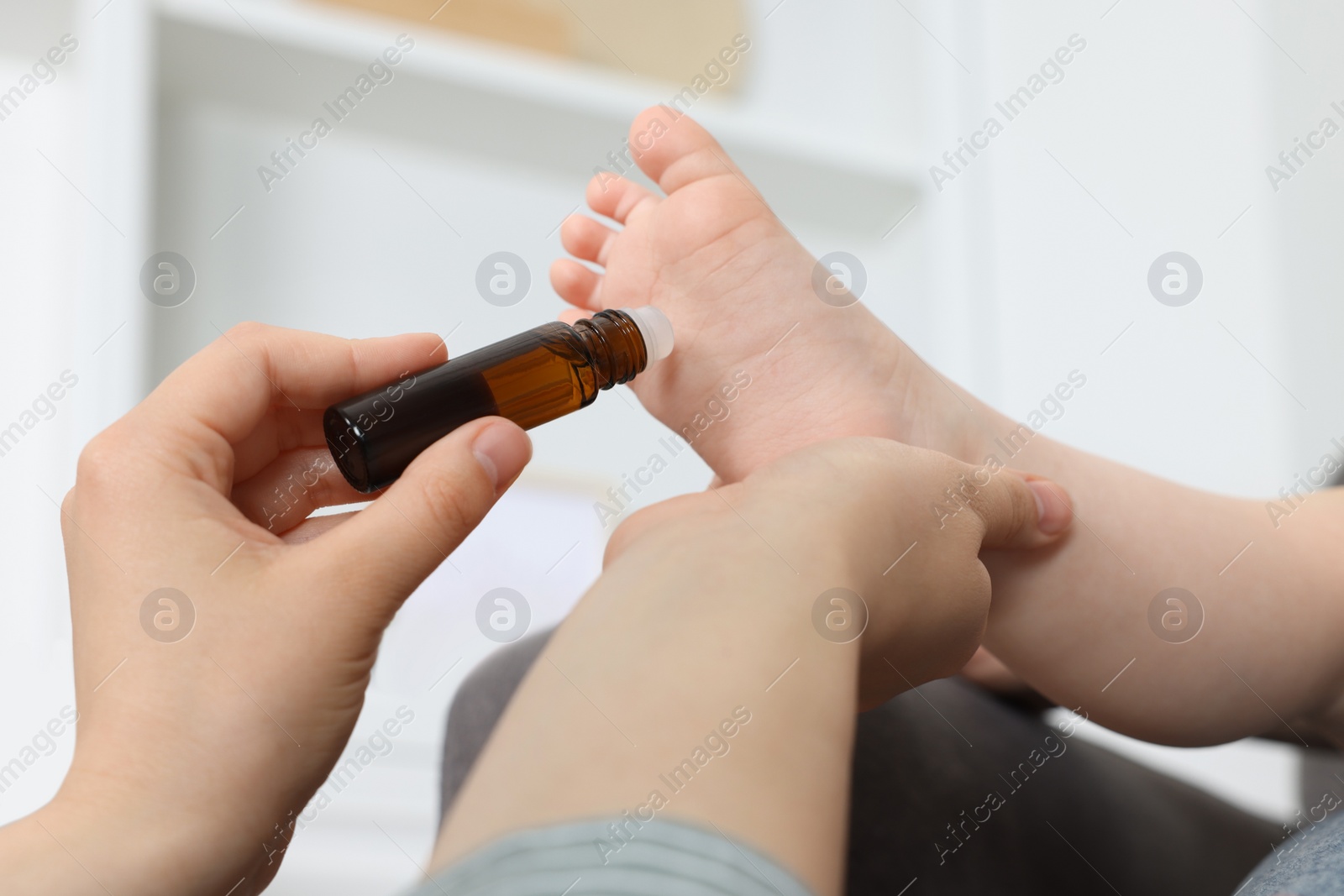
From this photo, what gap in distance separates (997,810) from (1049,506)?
197 millimetres

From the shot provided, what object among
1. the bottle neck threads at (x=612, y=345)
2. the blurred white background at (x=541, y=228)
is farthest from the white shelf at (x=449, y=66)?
the bottle neck threads at (x=612, y=345)

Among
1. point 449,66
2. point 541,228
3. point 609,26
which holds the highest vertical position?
point 609,26

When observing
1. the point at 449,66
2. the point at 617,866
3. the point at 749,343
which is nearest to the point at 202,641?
the point at 617,866

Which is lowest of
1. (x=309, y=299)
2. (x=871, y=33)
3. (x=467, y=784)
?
(x=309, y=299)

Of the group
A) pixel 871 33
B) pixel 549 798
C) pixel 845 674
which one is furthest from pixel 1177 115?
pixel 549 798

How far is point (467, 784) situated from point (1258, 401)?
121 cm

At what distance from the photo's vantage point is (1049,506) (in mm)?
574

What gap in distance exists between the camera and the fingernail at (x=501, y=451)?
43cm

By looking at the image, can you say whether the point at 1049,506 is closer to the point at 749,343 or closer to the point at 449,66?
the point at 749,343

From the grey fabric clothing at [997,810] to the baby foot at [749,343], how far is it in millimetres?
194

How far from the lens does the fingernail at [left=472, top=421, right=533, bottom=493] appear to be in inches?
16.9

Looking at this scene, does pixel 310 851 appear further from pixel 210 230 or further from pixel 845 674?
pixel 845 674

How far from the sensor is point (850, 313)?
0.66 m

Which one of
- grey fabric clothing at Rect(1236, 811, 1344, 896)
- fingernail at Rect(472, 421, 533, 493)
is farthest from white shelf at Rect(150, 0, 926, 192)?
grey fabric clothing at Rect(1236, 811, 1344, 896)
